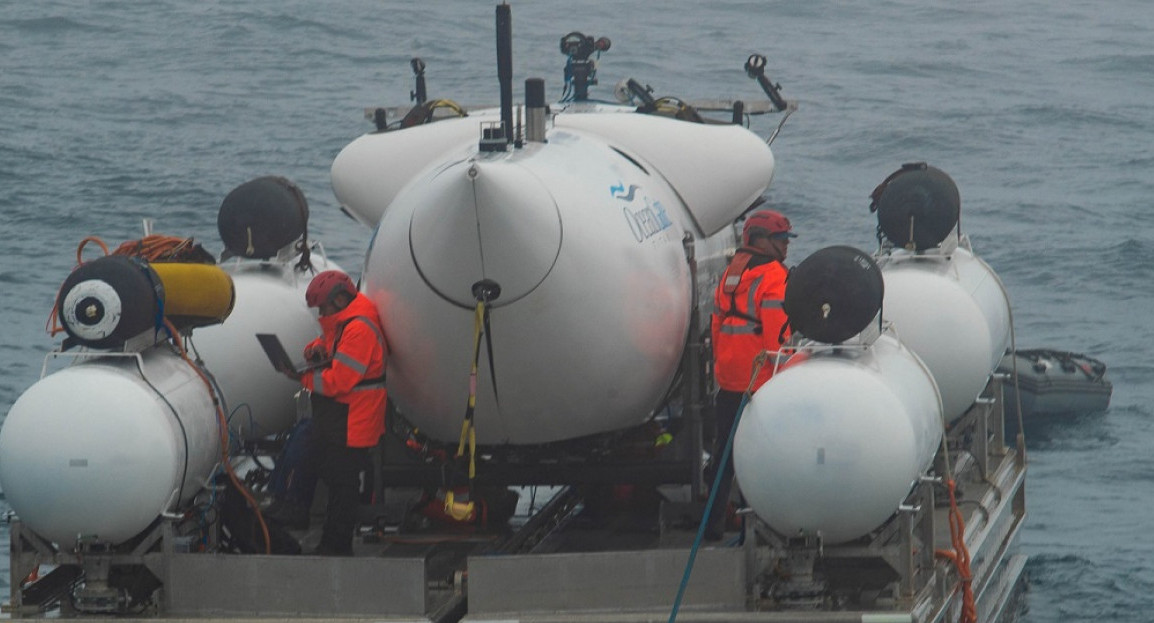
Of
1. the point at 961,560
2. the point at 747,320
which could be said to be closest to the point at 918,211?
the point at 747,320

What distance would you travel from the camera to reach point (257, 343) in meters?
11.6

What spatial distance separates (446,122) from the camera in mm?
11602

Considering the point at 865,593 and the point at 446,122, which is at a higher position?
the point at 446,122

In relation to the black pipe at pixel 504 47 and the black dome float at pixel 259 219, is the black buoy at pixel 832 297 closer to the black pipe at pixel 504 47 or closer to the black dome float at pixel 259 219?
the black pipe at pixel 504 47

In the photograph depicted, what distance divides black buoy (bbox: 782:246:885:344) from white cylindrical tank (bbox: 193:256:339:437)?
342 centimetres

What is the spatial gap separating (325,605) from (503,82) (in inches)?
103

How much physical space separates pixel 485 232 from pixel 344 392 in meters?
1.43

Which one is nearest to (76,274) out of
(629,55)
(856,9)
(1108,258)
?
(1108,258)

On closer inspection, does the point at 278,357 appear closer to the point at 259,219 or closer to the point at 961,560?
the point at 259,219

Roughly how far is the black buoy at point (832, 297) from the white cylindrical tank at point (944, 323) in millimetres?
1842

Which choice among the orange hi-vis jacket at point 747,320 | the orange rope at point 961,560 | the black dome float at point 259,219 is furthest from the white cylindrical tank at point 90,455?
the orange rope at point 961,560

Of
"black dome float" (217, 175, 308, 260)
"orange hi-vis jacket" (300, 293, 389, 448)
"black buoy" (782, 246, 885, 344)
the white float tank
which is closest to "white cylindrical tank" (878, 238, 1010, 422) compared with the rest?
"black buoy" (782, 246, 885, 344)

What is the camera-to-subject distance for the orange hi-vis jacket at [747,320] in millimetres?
10438

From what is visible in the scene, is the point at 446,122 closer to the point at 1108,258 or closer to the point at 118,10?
the point at 1108,258
